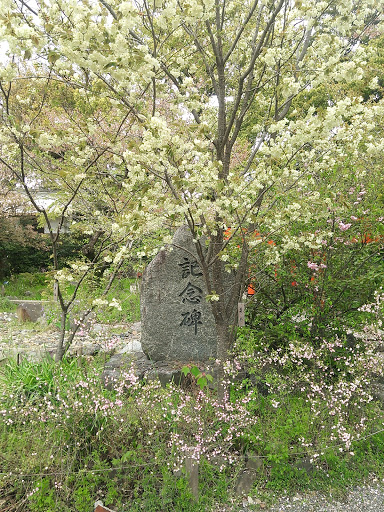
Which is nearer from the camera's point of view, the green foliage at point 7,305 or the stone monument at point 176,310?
the stone monument at point 176,310

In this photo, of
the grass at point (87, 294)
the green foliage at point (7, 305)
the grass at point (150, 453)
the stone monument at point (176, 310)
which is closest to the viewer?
the grass at point (150, 453)

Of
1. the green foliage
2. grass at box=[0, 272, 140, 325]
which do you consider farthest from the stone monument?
the green foliage

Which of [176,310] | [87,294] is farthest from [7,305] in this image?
[176,310]

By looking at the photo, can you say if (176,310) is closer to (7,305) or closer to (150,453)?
(150,453)

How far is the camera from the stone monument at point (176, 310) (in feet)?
14.6

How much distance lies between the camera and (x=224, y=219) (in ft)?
10.2

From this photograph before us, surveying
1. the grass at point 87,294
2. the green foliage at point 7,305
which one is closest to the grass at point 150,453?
the grass at point 87,294

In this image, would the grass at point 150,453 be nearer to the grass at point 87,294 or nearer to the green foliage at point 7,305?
the grass at point 87,294

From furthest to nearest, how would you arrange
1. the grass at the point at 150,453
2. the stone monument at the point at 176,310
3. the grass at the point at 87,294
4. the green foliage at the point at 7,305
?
the green foliage at the point at 7,305, the grass at the point at 87,294, the stone monument at the point at 176,310, the grass at the point at 150,453

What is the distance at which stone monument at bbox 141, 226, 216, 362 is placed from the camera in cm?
445

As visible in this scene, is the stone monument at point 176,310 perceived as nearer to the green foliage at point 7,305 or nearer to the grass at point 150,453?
the grass at point 150,453

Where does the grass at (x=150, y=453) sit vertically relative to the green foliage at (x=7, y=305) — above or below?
below

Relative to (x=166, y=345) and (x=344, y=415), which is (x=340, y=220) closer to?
(x=344, y=415)

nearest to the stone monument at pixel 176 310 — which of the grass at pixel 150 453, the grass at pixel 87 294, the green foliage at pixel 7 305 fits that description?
the grass at pixel 87 294
